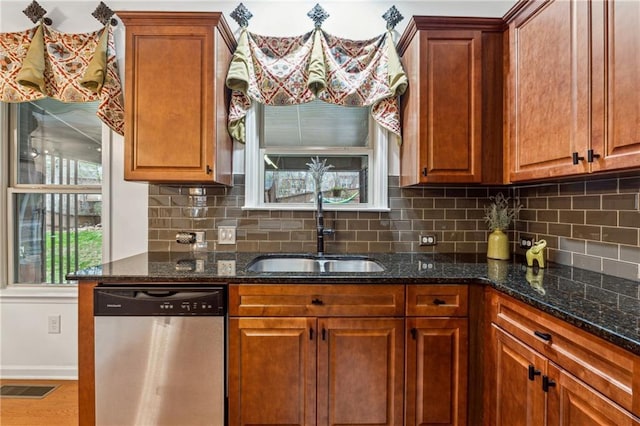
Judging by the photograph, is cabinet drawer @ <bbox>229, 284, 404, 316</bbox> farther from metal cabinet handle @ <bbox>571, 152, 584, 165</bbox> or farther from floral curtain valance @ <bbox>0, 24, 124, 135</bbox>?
floral curtain valance @ <bbox>0, 24, 124, 135</bbox>

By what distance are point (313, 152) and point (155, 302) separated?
4.55ft

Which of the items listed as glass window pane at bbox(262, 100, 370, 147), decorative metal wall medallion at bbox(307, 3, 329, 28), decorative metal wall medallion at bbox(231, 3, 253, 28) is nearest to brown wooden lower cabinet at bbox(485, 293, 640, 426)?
glass window pane at bbox(262, 100, 370, 147)

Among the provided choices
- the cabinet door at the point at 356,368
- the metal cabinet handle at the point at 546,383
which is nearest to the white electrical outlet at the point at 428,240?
the cabinet door at the point at 356,368

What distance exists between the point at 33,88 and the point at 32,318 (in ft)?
5.19

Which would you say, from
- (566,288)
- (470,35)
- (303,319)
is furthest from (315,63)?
(566,288)

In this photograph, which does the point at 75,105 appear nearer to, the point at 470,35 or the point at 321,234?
the point at 321,234

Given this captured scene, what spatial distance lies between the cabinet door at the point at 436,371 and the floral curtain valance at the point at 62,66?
2211 mm

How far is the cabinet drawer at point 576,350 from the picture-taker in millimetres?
897

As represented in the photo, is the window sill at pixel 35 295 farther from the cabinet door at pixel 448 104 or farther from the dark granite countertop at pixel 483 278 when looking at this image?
the cabinet door at pixel 448 104

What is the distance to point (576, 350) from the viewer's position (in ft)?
3.47

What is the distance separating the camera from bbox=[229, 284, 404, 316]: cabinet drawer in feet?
5.17

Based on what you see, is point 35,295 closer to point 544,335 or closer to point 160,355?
point 160,355

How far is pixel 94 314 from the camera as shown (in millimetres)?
1559

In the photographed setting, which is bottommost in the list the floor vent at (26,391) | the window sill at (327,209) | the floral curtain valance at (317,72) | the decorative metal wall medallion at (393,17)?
the floor vent at (26,391)
